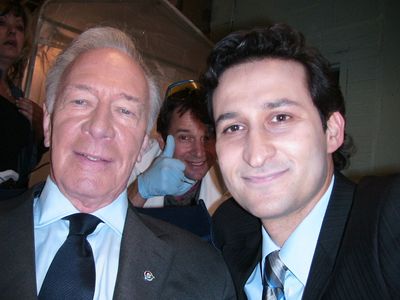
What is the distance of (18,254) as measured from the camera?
A: 0.91 metres

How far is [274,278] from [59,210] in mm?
652

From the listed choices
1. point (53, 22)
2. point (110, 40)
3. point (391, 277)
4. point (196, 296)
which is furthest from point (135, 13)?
point (391, 277)

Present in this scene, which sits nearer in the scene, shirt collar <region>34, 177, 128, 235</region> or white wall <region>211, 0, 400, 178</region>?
shirt collar <region>34, 177, 128, 235</region>

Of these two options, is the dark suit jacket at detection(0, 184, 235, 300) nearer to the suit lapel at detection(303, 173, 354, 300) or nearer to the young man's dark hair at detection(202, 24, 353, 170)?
the suit lapel at detection(303, 173, 354, 300)

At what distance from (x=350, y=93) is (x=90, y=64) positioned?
7.09 ft

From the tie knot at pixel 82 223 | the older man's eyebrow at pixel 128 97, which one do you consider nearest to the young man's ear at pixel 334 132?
the older man's eyebrow at pixel 128 97

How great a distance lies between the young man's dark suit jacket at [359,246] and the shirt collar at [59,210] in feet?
1.42

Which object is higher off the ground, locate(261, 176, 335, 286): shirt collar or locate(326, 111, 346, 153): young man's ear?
locate(326, 111, 346, 153): young man's ear

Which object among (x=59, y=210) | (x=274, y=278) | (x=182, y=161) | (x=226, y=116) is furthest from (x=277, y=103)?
(x=182, y=161)

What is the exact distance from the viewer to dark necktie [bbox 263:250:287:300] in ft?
3.19

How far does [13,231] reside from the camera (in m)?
0.96

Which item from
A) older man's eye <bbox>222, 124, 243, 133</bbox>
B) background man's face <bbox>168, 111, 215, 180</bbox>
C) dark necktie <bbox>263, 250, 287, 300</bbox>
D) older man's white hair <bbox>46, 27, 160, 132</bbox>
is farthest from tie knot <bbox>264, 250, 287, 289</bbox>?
background man's face <bbox>168, 111, 215, 180</bbox>

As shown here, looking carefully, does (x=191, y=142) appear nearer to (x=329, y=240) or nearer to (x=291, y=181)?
(x=291, y=181)

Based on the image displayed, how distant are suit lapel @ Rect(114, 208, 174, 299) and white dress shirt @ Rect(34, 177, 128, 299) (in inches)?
1.6
